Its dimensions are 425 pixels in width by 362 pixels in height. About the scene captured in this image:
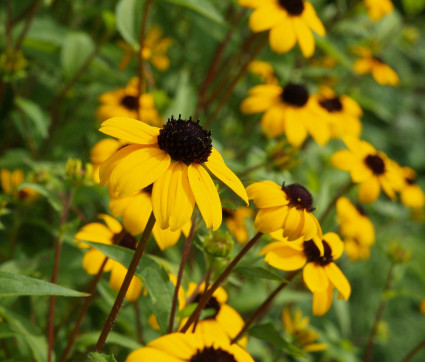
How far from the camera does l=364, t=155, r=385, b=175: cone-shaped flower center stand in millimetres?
1326

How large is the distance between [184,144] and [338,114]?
1.05 meters

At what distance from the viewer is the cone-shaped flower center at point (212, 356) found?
0.56 m

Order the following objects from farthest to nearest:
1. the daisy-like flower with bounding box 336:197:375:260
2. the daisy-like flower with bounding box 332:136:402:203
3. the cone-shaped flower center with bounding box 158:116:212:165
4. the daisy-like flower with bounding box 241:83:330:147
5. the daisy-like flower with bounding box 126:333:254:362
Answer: the daisy-like flower with bounding box 336:197:375:260 < the daisy-like flower with bounding box 241:83:330:147 < the daisy-like flower with bounding box 332:136:402:203 < the cone-shaped flower center with bounding box 158:116:212:165 < the daisy-like flower with bounding box 126:333:254:362

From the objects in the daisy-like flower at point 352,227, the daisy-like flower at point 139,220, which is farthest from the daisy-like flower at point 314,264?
the daisy-like flower at point 352,227

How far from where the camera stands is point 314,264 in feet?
2.62

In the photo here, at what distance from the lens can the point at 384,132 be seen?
13.1ft

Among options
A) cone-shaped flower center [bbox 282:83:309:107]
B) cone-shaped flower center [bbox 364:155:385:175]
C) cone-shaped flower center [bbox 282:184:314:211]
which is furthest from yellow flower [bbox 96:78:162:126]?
cone-shaped flower center [bbox 282:184:314:211]

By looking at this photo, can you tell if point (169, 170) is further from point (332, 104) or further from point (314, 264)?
point (332, 104)

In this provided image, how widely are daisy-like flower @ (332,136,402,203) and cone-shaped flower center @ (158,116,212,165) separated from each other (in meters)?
0.70

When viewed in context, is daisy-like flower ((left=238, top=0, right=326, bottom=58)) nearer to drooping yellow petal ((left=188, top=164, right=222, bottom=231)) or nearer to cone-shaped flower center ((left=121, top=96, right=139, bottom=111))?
cone-shaped flower center ((left=121, top=96, right=139, bottom=111))

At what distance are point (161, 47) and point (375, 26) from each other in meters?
1.26

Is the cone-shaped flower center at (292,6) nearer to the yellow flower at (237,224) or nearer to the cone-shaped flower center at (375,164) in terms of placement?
the cone-shaped flower center at (375,164)

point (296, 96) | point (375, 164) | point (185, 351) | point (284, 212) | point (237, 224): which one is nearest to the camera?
point (185, 351)

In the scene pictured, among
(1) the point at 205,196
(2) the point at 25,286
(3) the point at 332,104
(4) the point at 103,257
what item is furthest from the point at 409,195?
(2) the point at 25,286
